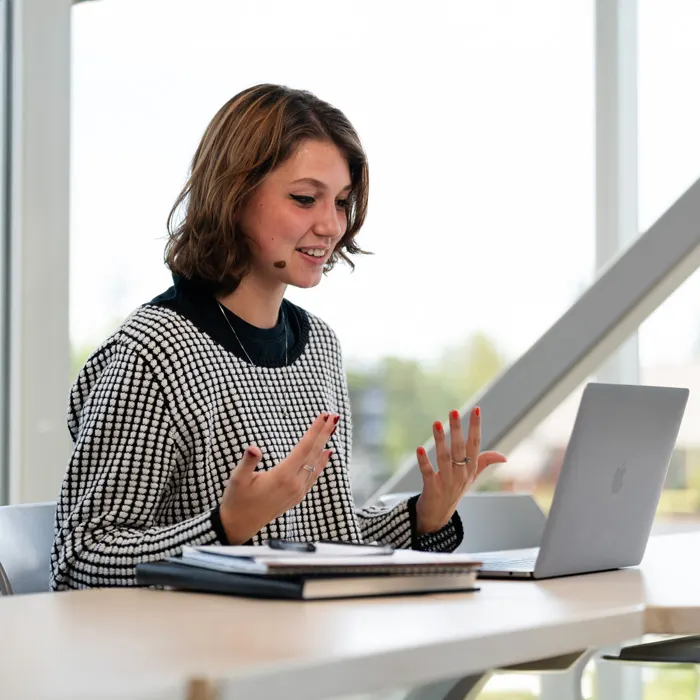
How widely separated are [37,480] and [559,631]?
2.52 metres

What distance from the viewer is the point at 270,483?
1.28m

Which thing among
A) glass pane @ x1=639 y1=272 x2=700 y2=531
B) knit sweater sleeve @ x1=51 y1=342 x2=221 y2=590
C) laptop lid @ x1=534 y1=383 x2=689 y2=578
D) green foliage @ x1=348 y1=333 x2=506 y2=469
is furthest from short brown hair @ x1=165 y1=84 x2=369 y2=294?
green foliage @ x1=348 y1=333 x2=506 y2=469

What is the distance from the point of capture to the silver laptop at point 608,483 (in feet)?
4.58

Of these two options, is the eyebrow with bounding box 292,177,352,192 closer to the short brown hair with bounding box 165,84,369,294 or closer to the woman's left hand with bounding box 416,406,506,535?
the short brown hair with bounding box 165,84,369,294

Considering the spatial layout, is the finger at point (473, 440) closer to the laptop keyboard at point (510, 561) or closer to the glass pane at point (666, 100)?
the laptop keyboard at point (510, 561)

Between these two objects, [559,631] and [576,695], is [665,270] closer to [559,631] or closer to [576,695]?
[576,695]

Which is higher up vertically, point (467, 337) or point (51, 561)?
point (467, 337)

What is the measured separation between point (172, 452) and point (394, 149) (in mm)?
2840

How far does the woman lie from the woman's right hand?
13cm

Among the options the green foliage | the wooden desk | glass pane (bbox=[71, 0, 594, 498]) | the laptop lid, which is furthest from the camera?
the green foliage

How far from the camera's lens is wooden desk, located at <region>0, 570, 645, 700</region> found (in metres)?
0.75

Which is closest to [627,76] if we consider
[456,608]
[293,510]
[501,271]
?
[501,271]

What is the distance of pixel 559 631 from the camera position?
3.33 ft

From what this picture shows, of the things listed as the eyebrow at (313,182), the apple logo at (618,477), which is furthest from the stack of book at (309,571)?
the eyebrow at (313,182)
